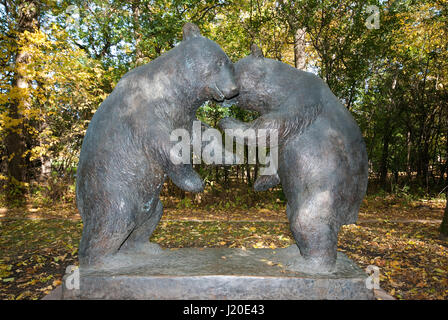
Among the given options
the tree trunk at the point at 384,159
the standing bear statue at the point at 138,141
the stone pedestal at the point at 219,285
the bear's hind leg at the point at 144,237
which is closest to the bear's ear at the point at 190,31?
the standing bear statue at the point at 138,141

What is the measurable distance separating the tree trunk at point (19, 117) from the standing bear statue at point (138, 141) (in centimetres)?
760

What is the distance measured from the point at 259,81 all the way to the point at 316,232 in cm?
141

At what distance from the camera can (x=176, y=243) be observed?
5.77 meters

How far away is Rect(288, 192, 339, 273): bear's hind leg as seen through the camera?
248cm

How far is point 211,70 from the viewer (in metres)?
2.65

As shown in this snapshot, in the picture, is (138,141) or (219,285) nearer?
(219,285)

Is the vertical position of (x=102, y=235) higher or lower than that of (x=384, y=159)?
lower

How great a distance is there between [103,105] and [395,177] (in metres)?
11.5

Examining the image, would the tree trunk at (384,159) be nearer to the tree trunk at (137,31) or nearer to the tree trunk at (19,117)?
the tree trunk at (137,31)

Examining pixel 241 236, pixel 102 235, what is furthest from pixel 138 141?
pixel 241 236

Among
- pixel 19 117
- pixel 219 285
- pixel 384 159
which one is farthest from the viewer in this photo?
pixel 384 159

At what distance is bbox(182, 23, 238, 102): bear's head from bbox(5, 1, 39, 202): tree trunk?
26.1ft

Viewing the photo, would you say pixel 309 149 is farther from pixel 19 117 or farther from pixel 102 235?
pixel 19 117

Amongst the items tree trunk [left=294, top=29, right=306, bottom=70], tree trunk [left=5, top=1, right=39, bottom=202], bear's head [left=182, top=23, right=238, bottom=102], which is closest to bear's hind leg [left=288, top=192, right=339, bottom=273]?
bear's head [left=182, top=23, right=238, bottom=102]
